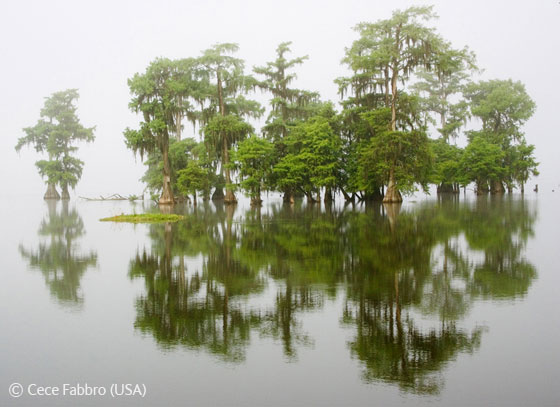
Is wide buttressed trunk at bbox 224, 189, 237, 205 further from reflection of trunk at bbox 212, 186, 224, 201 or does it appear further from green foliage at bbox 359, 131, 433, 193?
green foliage at bbox 359, 131, 433, 193

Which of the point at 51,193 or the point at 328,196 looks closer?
the point at 328,196

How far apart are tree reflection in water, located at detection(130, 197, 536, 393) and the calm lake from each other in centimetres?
4

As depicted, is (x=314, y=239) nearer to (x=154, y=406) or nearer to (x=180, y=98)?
(x=154, y=406)

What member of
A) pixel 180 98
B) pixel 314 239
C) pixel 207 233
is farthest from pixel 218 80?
pixel 314 239

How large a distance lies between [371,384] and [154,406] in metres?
2.31

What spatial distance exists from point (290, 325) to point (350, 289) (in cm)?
253

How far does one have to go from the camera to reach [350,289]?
31.4 ft

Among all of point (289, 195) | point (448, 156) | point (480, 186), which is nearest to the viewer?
point (289, 195)

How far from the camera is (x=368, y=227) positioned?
21.7 metres

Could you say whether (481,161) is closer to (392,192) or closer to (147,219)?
(392,192)

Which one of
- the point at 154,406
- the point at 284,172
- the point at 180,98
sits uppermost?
the point at 180,98

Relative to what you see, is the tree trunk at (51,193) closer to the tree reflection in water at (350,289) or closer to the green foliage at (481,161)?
the green foliage at (481,161)

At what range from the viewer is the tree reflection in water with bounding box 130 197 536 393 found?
639 cm

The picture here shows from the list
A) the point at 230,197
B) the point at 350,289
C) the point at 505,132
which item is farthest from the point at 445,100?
the point at 350,289
